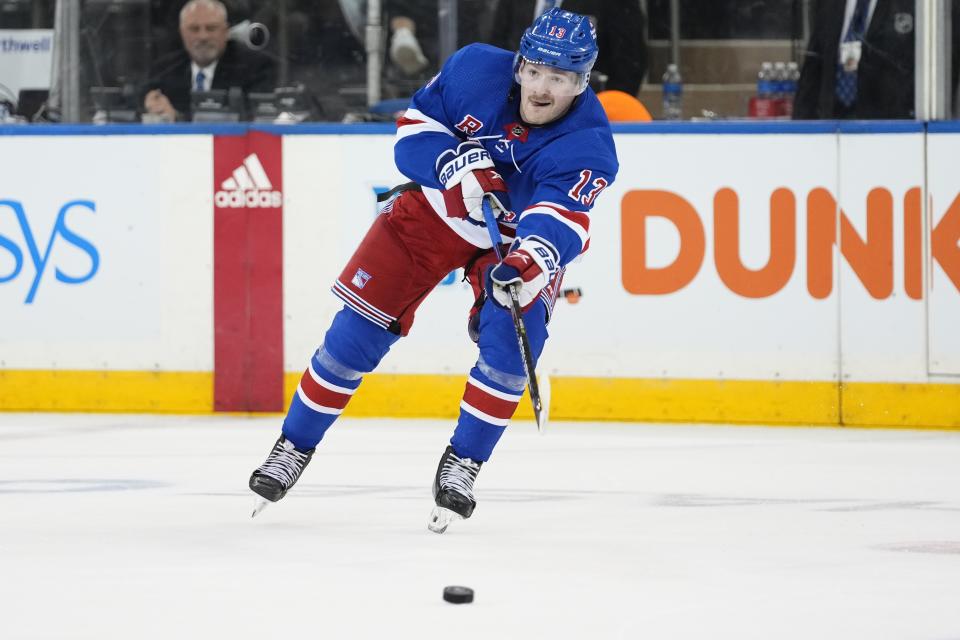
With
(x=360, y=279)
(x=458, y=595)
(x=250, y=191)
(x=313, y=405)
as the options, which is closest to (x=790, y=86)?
(x=250, y=191)

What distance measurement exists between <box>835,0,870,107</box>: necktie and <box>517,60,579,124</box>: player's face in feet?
7.45

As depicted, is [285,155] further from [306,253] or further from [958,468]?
[958,468]

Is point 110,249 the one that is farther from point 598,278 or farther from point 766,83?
point 766,83

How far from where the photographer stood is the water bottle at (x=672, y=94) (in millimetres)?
5301

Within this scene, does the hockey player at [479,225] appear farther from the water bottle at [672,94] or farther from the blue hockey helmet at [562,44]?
the water bottle at [672,94]

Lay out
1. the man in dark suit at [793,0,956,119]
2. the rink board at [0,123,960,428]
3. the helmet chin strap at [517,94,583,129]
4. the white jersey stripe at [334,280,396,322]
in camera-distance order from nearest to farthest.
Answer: the helmet chin strap at [517,94,583,129]
the white jersey stripe at [334,280,396,322]
the rink board at [0,123,960,428]
the man in dark suit at [793,0,956,119]

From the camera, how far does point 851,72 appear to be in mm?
5254

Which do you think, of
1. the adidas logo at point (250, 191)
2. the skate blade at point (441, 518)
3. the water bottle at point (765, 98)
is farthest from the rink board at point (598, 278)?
the skate blade at point (441, 518)

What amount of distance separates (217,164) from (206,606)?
2996 millimetres

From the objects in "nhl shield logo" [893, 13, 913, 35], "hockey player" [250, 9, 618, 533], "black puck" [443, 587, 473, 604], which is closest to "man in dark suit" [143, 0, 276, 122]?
"nhl shield logo" [893, 13, 913, 35]

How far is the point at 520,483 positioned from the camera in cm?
399

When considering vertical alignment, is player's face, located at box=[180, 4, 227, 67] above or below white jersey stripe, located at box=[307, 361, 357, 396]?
above

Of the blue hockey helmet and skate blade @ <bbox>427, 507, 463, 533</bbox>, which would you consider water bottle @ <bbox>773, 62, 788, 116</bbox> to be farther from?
skate blade @ <bbox>427, 507, 463, 533</bbox>

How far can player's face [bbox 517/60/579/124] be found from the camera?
10.3ft
